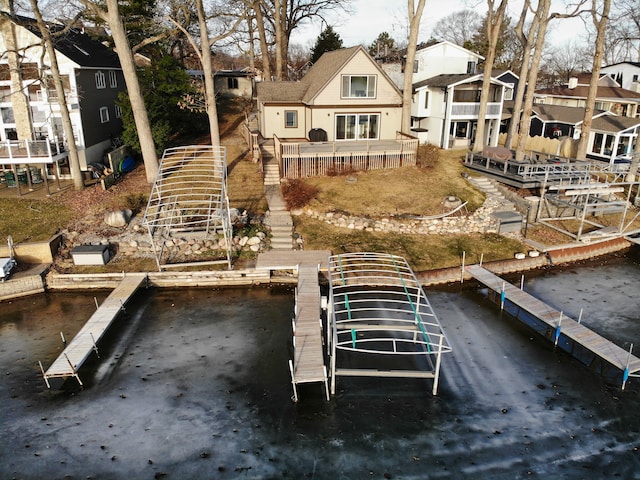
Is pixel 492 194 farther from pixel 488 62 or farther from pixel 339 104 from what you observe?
pixel 339 104

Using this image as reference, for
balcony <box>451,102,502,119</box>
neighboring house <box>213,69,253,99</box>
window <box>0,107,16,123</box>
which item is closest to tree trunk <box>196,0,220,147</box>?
window <box>0,107,16,123</box>

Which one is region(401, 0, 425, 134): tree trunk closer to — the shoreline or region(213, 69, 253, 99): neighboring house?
the shoreline

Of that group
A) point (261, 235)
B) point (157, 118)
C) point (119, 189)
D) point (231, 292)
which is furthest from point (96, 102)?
point (231, 292)

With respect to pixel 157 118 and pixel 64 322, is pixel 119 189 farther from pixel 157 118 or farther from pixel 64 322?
pixel 64 322

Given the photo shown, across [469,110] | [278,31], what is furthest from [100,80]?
[469,110]

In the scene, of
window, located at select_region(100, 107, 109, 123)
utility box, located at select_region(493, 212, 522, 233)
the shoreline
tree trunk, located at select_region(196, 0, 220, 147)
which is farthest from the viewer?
window, located at select_region(100, 107, 109, 123)

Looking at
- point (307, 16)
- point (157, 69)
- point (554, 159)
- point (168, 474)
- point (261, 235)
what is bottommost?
point (168, 474)
